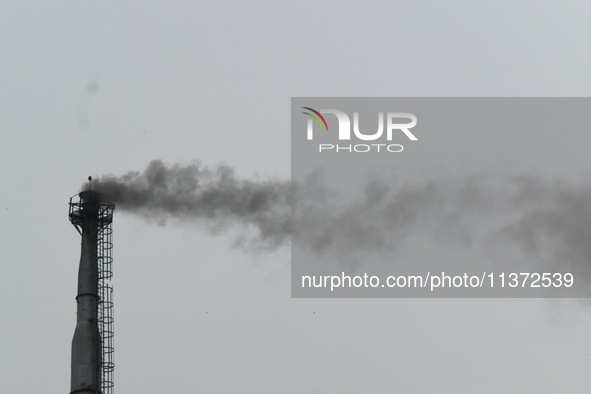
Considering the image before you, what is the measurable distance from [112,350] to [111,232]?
20.5ft

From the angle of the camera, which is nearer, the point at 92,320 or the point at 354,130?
the point at 92,320

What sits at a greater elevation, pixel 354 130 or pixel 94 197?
pixel 354 130

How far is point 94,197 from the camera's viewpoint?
5362 centimetres

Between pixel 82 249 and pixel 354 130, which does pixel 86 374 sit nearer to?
pixel 82 249

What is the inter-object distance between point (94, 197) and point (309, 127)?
12629mm

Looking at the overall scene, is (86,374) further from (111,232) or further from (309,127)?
(309,127)

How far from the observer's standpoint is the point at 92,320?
51.4 meters

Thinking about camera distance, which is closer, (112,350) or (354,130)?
(112,350)

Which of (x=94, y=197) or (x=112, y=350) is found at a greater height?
(x=94, y=197)

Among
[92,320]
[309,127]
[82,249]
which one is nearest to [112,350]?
[92,320]

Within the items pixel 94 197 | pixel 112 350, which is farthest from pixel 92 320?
pixel 94 197

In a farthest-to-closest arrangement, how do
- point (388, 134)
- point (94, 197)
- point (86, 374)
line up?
point (388, 134) → point (94, 197) → point (86, 374)

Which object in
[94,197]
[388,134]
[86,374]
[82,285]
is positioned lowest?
[86,374]

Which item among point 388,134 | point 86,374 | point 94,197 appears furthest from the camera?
point 388,134
